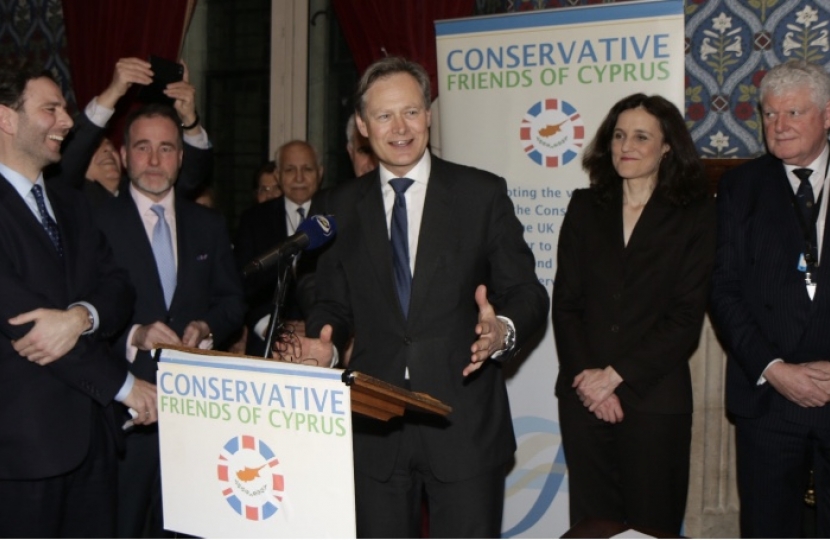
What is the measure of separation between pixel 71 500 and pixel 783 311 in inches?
88.6

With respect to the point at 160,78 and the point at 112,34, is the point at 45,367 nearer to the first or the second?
the point at 160,78

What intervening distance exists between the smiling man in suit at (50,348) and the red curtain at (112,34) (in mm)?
2878

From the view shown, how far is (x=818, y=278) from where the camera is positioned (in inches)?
112

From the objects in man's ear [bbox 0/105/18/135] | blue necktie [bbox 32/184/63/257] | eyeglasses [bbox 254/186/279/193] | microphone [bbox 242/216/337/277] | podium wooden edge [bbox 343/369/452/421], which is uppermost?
eyeglasses [bbox 254/186/279/193]

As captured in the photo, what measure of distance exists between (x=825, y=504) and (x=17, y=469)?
2.41m

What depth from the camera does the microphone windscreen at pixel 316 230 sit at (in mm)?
2170

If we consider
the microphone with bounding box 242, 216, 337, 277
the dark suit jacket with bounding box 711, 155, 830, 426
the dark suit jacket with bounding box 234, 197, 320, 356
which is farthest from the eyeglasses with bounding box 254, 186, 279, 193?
the microphone with bounding box 242, 216, 337, 277

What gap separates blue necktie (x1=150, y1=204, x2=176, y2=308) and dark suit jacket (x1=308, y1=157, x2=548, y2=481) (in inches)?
36.4

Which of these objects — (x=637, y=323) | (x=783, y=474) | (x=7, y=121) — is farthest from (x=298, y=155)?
(x=783, y=474)

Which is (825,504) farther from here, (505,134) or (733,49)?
(733,49)

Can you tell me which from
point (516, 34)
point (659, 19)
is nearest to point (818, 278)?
point (659, 19)

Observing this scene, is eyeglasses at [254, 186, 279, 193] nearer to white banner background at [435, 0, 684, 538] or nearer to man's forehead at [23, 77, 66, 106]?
white banner background at [435, 0, 684, 538]

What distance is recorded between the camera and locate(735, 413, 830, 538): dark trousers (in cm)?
286

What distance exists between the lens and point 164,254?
127 inches
